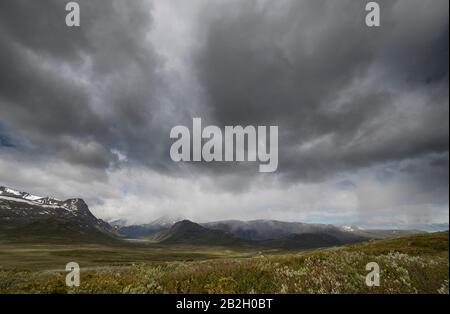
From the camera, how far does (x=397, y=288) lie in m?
10.8

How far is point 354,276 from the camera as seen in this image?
12.2 m
